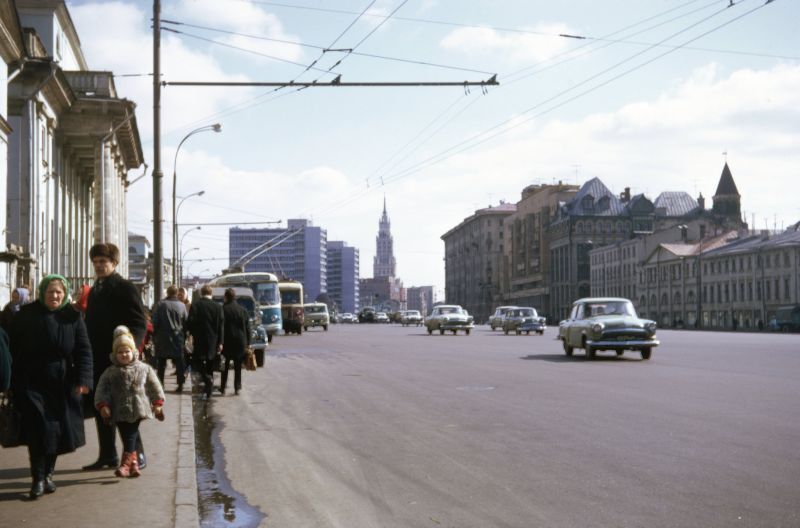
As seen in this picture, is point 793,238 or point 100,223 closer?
point 100,223

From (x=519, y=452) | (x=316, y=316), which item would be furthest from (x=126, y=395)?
(x=316, y=316)

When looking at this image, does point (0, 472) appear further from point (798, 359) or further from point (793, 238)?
point (793, 238)

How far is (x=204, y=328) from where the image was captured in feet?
54.1

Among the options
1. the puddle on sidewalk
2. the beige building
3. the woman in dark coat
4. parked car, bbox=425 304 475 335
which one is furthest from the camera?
the beige building

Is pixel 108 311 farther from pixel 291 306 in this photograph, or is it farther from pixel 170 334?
pixel 291 306

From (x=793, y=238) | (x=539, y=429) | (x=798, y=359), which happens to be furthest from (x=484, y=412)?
(x=793, y=238)

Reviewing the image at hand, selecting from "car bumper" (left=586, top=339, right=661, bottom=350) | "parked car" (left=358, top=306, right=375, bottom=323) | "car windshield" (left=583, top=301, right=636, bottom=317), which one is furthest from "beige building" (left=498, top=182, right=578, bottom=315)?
"car bumper" (left=586, top=339, right=661, bottom=350)

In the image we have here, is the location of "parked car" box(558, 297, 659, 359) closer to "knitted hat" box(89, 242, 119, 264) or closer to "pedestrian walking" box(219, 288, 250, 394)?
"pedestrian walking" box(219, 288, 250, 394)

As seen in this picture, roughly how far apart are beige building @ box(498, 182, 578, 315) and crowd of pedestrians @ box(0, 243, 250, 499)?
151410 millimetres

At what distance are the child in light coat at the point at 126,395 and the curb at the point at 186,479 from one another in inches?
19.1

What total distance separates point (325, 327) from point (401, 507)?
6992 centimetres

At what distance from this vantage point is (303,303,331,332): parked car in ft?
254

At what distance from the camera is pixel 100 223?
149 ft

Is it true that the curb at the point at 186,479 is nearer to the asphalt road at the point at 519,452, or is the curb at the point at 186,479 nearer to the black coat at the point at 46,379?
the asphalt road at the point at 519,452
